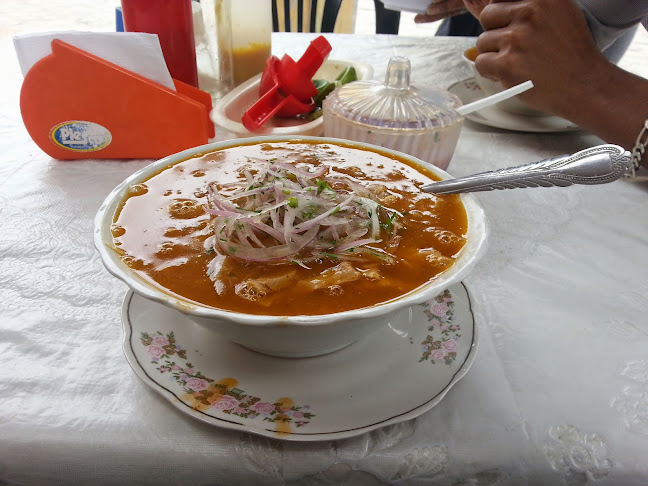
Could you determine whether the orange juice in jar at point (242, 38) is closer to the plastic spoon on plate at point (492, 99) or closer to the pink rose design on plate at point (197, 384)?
the plastic spoon on plate at point (492, 99)

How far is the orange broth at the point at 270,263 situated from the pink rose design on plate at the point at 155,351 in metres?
0.12

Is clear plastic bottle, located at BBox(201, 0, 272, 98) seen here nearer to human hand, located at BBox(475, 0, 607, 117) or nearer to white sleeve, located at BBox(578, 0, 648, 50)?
human hand, located at BBox(475, 0, 607, 117)

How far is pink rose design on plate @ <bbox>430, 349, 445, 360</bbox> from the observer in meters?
0.87

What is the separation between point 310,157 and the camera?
1.23m

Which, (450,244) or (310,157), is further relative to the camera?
(310,157)

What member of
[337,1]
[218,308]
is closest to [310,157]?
[218,308]

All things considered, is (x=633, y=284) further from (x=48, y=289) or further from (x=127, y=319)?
(x=48, y=289)

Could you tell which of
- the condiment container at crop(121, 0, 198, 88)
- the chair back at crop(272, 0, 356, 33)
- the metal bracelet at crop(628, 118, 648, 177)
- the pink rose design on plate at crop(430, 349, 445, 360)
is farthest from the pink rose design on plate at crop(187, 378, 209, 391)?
the chair back at crop(272, 0, 356, 33)

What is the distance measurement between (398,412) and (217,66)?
62.7 inches

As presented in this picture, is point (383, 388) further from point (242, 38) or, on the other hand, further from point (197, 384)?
point (242, 38)

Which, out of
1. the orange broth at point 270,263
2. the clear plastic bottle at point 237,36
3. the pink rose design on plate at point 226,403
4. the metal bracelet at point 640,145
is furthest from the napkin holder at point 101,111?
the metal bracelet at point 640,145

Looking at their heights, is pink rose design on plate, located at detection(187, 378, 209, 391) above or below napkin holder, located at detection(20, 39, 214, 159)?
below

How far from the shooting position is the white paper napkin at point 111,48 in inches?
54.9

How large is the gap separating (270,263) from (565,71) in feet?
4.19
